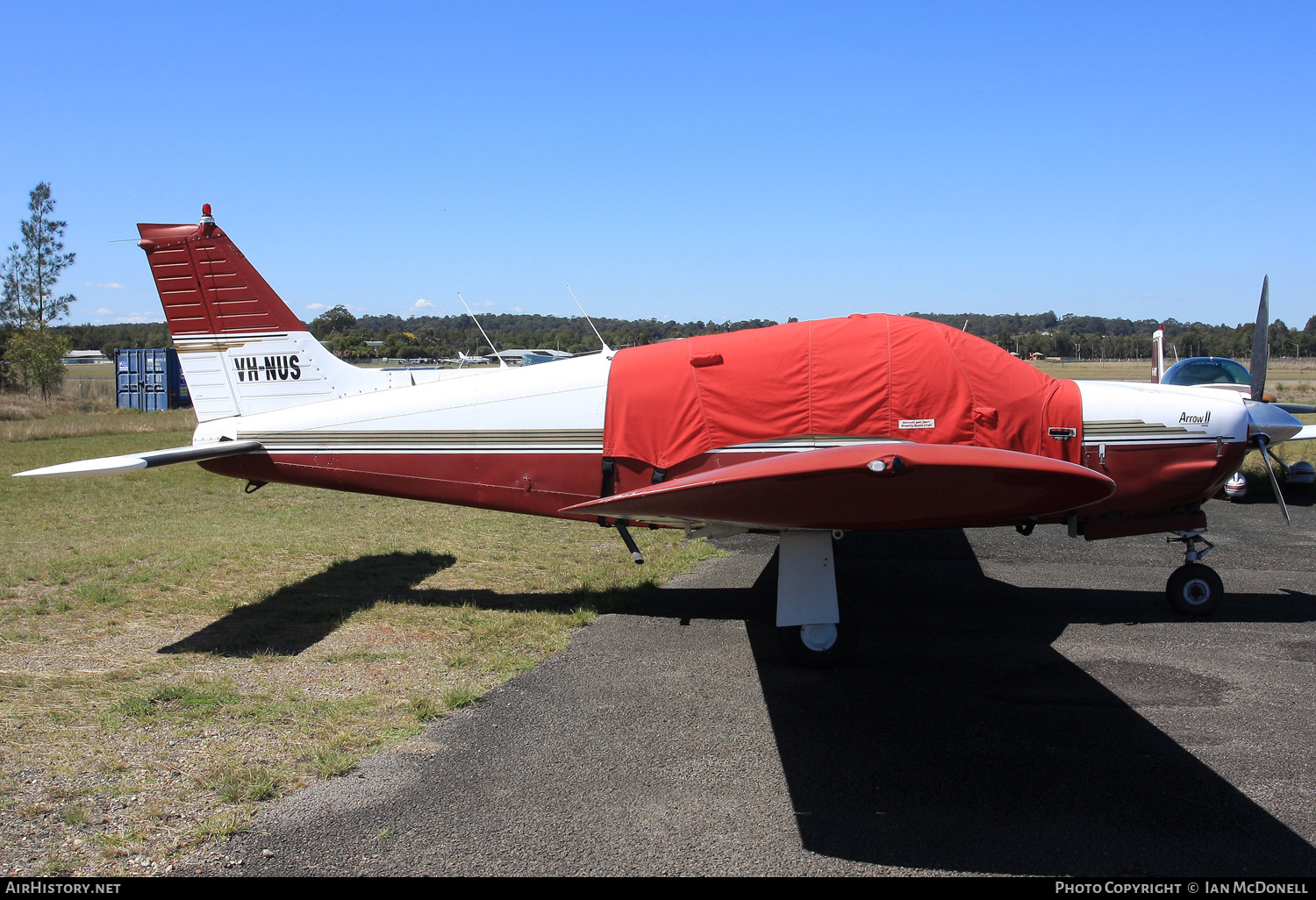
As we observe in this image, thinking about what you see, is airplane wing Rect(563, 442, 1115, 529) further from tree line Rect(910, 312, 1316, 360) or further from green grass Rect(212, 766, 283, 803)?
tree line Rect(910, 312, 1316, 360)

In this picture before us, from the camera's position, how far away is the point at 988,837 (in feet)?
11.2

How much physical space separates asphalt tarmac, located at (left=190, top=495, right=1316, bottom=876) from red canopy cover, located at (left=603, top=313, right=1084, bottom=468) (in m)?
1.50

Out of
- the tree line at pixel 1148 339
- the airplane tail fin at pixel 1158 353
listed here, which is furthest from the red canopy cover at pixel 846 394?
the tree line at pixel 1148 339

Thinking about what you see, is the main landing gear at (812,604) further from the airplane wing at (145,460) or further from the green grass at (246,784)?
the airplane wing at (145,460)

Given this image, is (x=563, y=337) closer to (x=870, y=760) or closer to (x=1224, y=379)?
(x=1224, y=379)

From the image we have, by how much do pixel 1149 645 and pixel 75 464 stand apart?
750 cm

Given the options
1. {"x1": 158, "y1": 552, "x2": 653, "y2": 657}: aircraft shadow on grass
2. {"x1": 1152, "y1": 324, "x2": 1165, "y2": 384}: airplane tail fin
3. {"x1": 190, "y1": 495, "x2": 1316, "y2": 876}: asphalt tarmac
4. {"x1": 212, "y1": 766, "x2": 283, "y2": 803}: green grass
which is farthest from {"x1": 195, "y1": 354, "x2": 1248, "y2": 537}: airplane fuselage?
{"x1": 1152, "y1": 324, "x2": 1165, "y2": 384}: airplane tail fin

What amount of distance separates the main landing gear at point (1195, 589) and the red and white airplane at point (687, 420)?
0.05 ft

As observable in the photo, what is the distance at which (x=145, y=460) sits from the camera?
18.2 feet

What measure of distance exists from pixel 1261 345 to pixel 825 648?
4.86m

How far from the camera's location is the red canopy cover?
5559mm

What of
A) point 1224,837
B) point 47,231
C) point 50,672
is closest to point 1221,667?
point 1224,837

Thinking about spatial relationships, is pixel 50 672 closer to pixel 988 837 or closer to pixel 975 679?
pixel 988 837

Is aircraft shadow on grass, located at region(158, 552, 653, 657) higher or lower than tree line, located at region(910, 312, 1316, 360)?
lower
